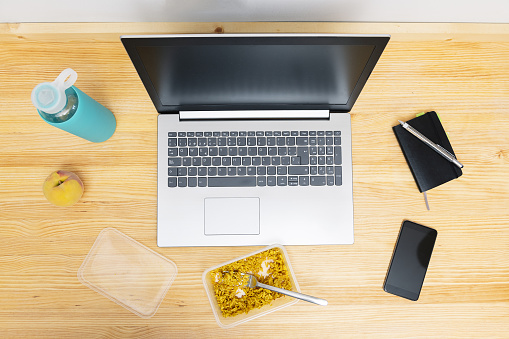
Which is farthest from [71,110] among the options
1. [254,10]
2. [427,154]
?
[427,154]

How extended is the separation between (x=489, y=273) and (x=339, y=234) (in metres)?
0.34

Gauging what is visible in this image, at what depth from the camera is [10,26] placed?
777 mm

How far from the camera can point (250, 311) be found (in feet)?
2.56

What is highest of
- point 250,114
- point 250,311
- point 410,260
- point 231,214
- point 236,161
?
point 250,114

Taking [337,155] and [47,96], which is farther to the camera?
[337,155]

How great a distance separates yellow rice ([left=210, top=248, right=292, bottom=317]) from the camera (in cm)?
78

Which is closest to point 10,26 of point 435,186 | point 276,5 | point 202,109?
point 202,109

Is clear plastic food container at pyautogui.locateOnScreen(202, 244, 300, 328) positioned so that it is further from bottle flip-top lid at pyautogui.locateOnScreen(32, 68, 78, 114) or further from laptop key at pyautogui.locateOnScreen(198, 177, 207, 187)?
bottle flip-top lid at pyautogui.locateOnScreen(32, 68, 78, 114)

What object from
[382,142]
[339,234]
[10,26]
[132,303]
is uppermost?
[10,26]

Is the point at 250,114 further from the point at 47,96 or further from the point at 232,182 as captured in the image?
the point at 47,96

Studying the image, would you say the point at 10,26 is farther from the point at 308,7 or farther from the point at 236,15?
the point at 308,7

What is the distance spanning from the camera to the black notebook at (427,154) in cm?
78

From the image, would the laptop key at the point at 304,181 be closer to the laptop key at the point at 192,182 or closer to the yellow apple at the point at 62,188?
the laptop key at the point at 192,182

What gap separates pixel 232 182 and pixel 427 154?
1.38ft
